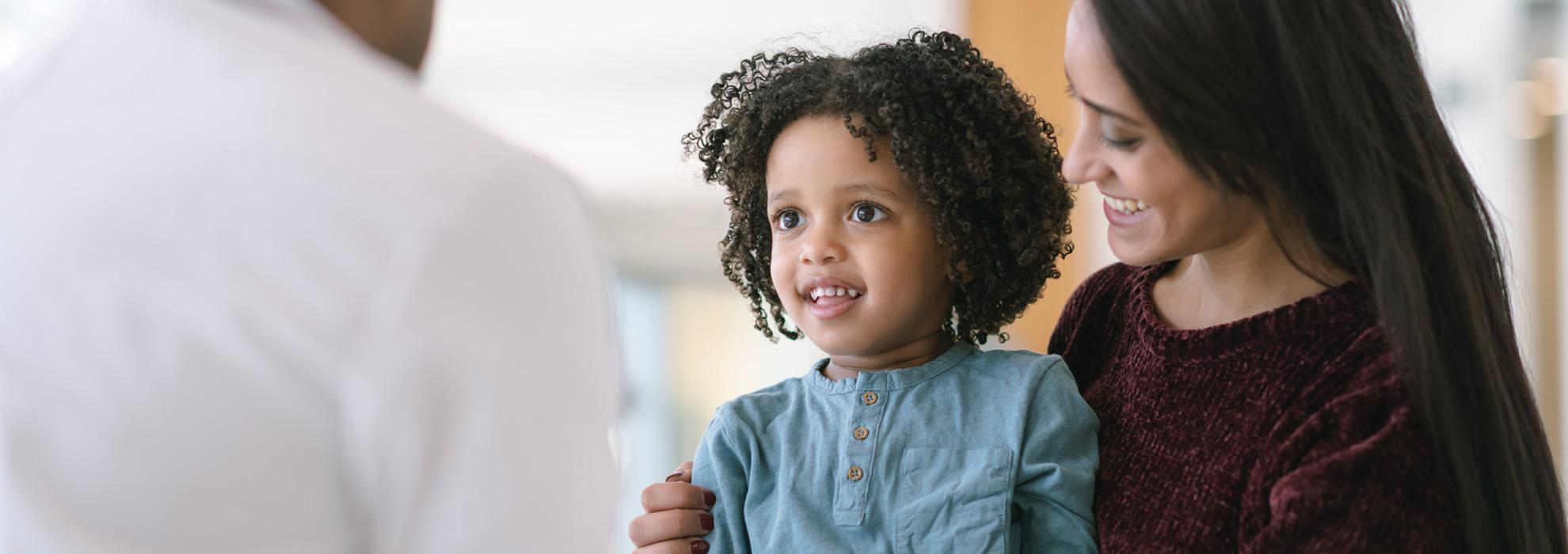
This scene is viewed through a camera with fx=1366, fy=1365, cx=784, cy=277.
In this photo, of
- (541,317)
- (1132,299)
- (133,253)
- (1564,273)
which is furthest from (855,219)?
(1564,273)

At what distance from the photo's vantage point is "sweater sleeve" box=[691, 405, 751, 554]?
126 centimetres

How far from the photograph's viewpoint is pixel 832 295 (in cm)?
126

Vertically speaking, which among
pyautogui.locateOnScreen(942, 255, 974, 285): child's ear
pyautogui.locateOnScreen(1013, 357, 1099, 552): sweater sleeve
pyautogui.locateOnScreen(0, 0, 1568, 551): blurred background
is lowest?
pyautogui.locateOnScreen(1013, 357, 1099, 552): sweater sleeve

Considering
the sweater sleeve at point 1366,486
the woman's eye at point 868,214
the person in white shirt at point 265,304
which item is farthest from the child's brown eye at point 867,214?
the person in white shirt at point 265,304

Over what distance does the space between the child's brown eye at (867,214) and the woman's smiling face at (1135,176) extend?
196 mm

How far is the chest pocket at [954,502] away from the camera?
44.9 inches

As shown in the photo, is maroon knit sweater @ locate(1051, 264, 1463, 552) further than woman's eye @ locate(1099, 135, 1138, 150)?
No

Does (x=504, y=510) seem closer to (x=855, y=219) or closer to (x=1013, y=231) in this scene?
(x=855, y=219)

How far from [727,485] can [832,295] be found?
0.66 ft

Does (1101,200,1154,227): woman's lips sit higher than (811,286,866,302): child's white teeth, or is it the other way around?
(1101,200,1154,227): woman's lips

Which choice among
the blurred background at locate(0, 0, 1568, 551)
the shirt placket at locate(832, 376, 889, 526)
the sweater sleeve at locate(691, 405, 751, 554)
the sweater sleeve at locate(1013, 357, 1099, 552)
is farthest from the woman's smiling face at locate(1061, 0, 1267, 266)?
the blurred background at locate(0, 0, 1568, 551)

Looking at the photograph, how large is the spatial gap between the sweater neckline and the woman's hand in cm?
43

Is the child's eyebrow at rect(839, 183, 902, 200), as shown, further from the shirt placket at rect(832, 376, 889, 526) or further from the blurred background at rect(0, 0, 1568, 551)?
the blurred background at rect(0, 0, 1568, 551)

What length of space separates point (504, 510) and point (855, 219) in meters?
0.63
